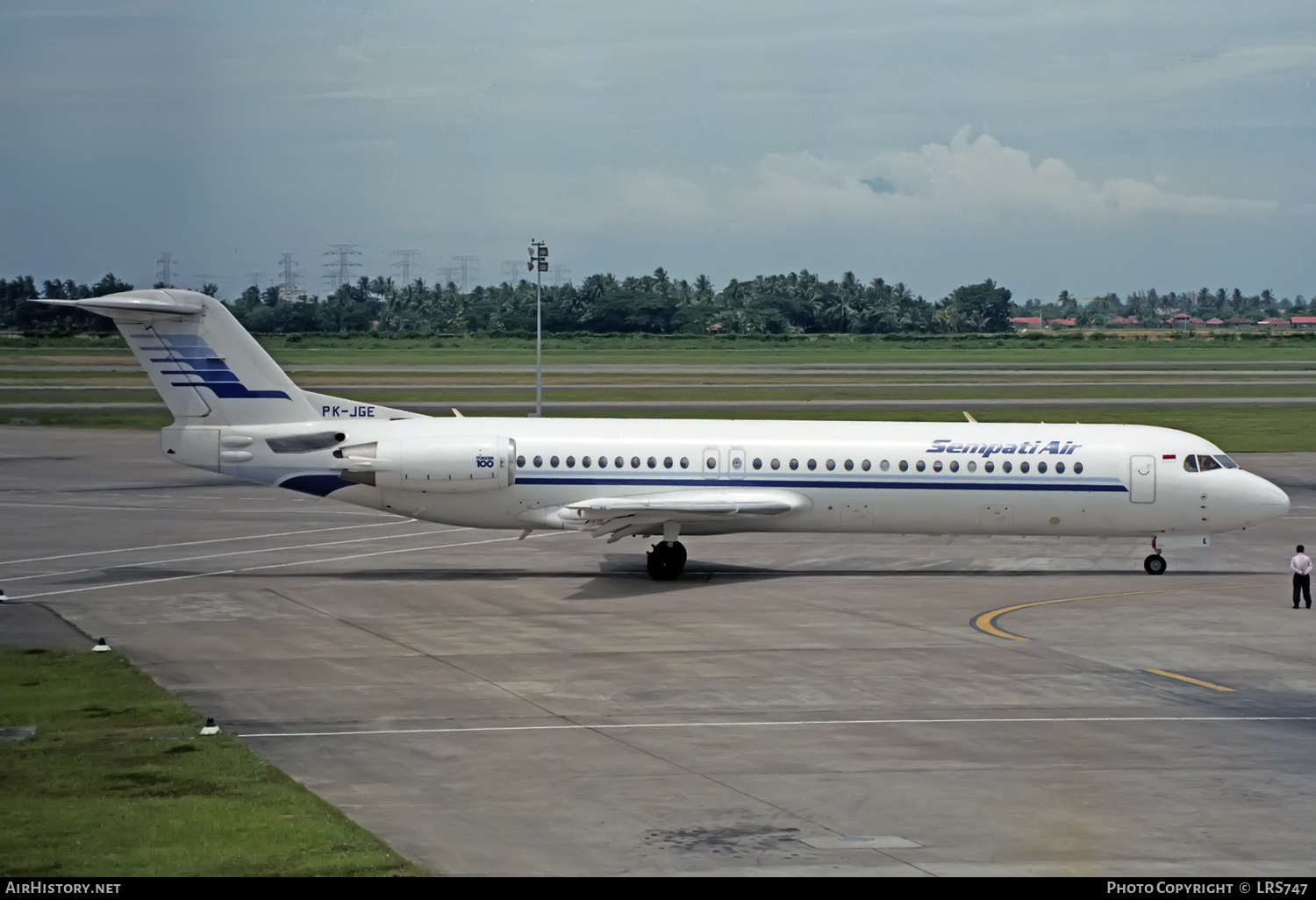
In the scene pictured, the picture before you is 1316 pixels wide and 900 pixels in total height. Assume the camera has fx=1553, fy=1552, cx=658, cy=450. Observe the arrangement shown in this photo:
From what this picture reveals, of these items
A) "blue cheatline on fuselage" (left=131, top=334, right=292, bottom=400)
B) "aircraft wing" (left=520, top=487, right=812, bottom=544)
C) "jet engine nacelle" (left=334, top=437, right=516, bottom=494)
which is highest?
"blue cheatline on fuselage" (left=131, top=334, right=292, bottom=400)

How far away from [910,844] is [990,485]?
1984 cm

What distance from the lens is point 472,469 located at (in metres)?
34.2

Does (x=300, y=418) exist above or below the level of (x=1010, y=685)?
above

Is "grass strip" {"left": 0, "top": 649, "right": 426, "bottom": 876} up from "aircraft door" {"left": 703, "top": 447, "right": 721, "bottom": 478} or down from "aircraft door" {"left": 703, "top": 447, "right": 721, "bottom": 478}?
down

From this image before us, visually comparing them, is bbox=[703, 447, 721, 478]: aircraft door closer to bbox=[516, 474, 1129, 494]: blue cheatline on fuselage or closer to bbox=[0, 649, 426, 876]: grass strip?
A: bbox=[516, 474, 1129, 494]: blue cheatline on fuselage

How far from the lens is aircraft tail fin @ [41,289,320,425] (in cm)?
3450

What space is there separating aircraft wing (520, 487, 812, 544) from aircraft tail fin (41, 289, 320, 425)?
6.65 m

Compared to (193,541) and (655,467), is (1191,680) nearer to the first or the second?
(655,467)

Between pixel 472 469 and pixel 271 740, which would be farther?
pixel 472 469

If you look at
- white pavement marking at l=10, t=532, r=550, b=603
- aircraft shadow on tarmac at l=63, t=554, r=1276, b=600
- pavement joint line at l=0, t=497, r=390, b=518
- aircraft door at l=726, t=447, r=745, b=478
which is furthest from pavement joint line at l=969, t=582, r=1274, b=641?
pavement joint line at l=0, t=497, r=390, b=518

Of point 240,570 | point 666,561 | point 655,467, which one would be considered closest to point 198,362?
point 240,570

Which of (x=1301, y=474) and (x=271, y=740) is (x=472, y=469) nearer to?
(x=271, y=740)

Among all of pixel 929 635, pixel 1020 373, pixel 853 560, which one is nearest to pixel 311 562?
pixel 853 560

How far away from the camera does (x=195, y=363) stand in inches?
1359
